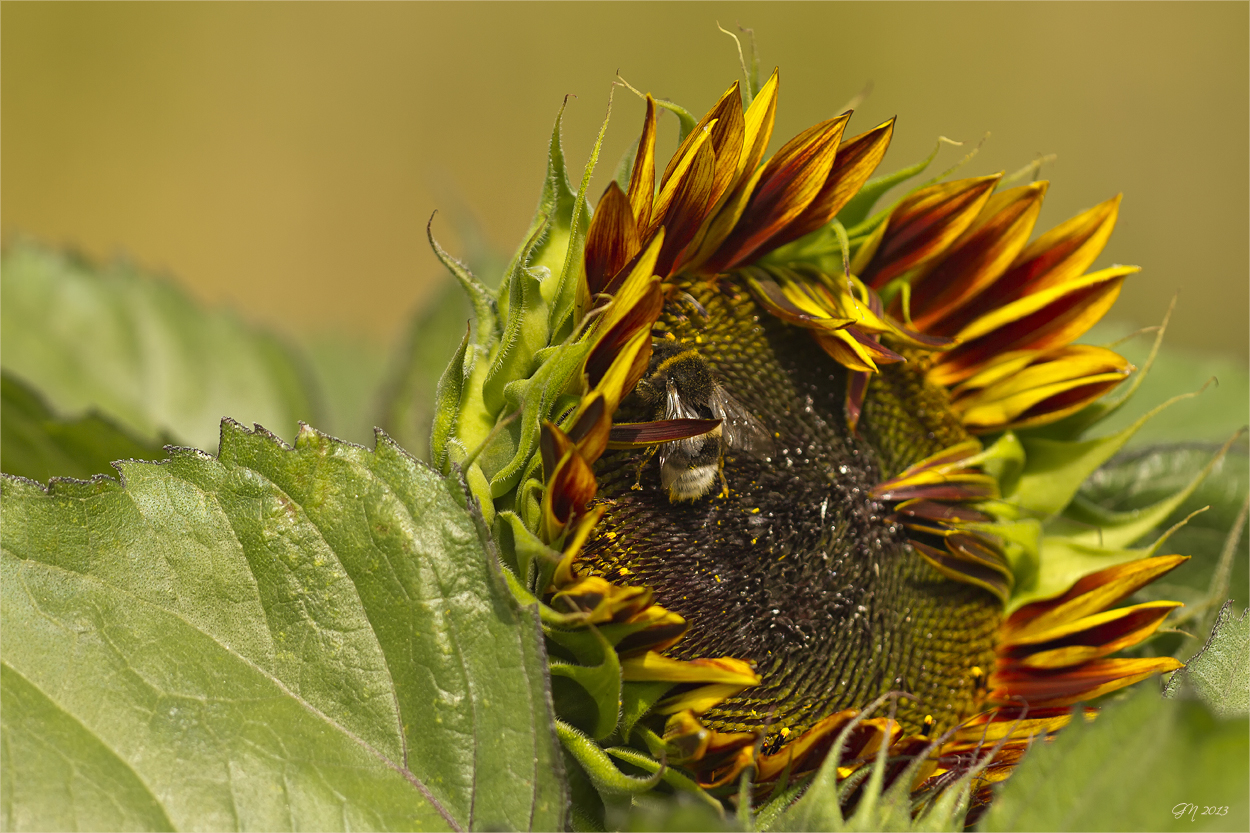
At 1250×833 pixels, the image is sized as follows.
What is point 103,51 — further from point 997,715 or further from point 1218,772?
point 1218,772

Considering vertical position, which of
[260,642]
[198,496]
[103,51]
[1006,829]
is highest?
[103,51]

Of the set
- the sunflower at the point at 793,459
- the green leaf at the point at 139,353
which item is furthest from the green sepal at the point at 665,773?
the green leaf at the point at 139,353

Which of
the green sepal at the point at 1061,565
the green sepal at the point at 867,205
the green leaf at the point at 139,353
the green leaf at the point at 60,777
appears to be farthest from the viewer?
the green leaf at the point at 139,353

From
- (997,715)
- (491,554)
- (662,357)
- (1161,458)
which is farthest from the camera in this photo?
(1161,458)

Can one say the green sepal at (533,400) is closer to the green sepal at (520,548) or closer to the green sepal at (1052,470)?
the green sepal at (520,548)

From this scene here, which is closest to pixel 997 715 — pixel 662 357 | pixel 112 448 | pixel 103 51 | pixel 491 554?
pixel 662 357

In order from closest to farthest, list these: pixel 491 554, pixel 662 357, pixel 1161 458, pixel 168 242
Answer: pixel 491 554, pixel 662 357, pixel 1161 458, pixel 168 242

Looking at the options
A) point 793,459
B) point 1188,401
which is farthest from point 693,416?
point 1188,401
